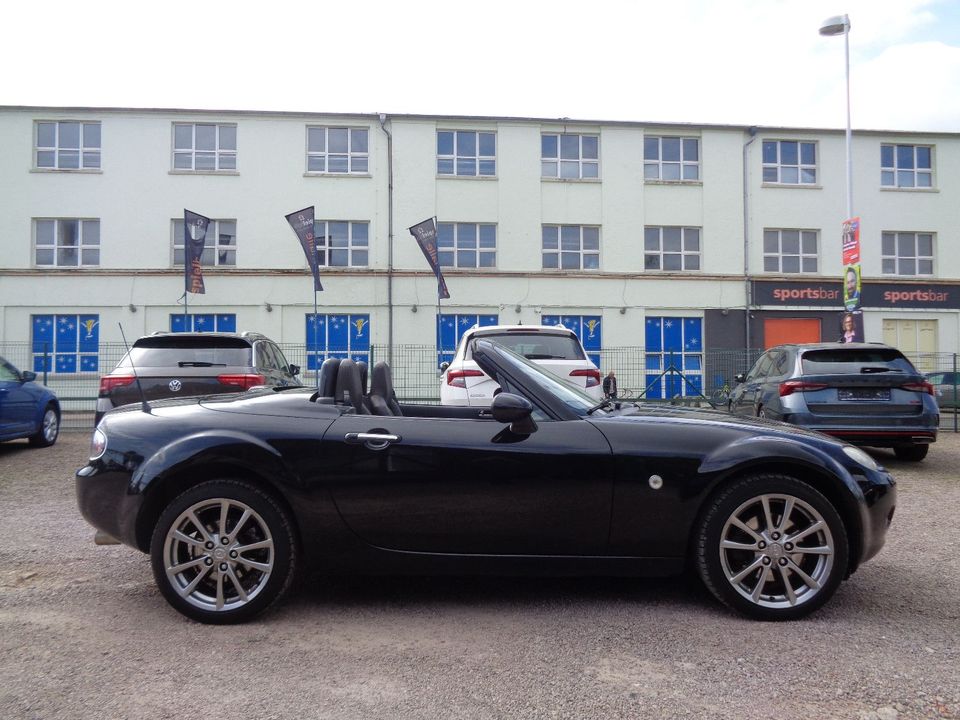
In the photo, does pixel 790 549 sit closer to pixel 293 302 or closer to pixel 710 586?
pixel 710 586

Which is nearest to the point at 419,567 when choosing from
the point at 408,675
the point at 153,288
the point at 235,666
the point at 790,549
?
the point at 408,675

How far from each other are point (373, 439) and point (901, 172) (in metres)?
28.0

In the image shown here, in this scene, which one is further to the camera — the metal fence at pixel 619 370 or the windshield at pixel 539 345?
the metal fence at pixel 619 370

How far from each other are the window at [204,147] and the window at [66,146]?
8.43 ft

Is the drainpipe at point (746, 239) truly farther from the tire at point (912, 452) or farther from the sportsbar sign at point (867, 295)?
the tire at point (912, 452)

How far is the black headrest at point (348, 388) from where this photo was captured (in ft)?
12.7

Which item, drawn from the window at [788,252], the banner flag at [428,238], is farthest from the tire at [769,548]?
the window at [788,252]

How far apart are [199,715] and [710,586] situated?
7.66 feet

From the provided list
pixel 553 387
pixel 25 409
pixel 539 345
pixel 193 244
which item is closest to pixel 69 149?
pixel 193 244

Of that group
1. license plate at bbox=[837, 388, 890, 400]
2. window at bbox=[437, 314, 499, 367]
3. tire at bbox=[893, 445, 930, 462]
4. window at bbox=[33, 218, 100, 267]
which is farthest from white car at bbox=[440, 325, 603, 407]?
window at bbox=[33, 218, 100, 267]

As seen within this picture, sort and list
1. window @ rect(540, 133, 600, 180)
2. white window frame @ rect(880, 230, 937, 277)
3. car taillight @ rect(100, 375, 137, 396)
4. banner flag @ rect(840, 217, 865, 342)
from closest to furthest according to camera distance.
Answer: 1. car taillight @ rect(100, 375, 137, 396)
2. banner flag @ rect(840, 217, 865, 342)
3. window @ rect(540, 133, 600, 180)
4. white window frame @ rect(880, 230, 937, 277)

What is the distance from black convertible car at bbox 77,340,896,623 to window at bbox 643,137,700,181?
75.1 ft

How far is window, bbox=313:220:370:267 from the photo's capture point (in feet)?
78.4

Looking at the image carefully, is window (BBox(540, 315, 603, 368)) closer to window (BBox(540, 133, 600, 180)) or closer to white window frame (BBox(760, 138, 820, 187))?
window (BBox(540, 133, 600, 180))
